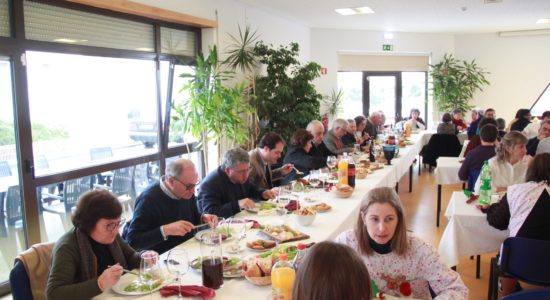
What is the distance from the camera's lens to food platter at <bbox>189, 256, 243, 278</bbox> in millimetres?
2055

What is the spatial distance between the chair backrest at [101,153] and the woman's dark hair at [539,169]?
384cm

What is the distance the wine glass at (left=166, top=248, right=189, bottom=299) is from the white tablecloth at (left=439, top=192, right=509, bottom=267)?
2.17 m

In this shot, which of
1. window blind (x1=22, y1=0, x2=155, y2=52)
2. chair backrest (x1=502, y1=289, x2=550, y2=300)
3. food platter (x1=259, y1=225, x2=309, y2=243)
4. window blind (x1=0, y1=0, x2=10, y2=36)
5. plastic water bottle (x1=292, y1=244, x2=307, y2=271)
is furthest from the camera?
window blind (x1=22, y1=0, x2=155, y2=52)

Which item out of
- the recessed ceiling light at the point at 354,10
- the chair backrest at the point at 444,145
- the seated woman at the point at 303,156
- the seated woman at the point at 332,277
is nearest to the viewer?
the seated woman at the point at 332,277

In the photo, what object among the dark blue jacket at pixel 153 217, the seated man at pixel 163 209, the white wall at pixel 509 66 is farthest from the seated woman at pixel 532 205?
the white wall at pixel 509 66

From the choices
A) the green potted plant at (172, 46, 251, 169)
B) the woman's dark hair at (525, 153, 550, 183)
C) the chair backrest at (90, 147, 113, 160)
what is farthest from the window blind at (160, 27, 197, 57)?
the woman's dark hair at (525, 153, 550, 183)

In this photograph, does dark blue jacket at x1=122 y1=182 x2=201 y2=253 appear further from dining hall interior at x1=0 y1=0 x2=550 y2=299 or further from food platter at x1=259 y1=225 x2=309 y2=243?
food platter at x1=259 y1=225 x2=309 y2=243

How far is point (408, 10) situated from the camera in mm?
7848

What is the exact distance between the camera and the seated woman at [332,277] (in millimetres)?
1092

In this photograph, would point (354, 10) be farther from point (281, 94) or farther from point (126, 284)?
point (126, 284)

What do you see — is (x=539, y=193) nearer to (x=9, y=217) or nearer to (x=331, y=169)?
(x=331, y=169)

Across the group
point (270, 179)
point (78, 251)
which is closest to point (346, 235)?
point (78, 251)

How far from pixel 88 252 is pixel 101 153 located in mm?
2906

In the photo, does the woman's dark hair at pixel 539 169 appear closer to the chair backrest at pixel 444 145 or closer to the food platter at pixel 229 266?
the food platter at pixel 229 266
